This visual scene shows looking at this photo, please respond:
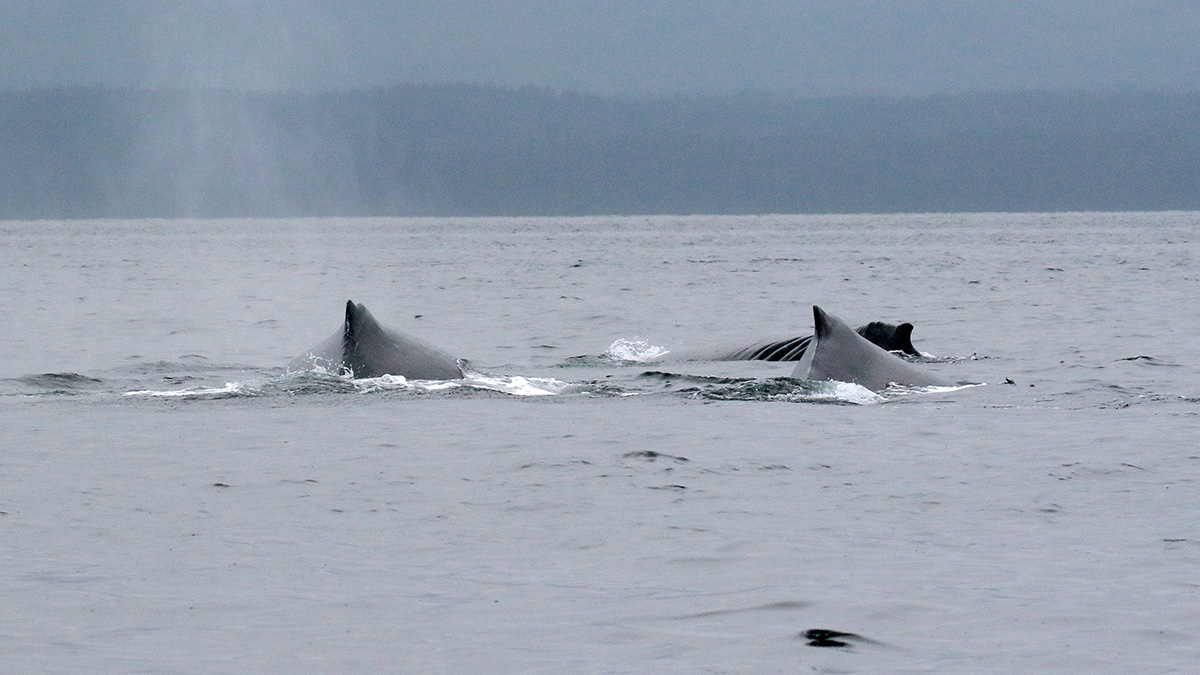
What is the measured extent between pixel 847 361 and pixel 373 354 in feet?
14.2

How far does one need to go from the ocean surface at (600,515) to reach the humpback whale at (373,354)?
25 centimetres

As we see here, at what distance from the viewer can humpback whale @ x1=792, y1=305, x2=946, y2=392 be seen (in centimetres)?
1453

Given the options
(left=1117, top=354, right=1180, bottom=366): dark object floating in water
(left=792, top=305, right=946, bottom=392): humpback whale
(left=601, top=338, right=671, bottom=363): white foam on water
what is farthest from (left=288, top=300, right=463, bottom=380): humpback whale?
(left=1117, top=354, right=1180, bottom=366): dark object floating in water

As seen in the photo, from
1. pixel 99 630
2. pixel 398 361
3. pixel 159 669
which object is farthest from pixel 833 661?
pixel 398 361

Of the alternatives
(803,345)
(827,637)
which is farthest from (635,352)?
(827,637)

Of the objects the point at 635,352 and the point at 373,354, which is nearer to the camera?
the point at 373,354

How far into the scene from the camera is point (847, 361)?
1480cm

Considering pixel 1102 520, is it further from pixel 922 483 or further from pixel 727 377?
pixel 727 377

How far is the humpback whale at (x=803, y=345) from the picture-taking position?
17.5 meters

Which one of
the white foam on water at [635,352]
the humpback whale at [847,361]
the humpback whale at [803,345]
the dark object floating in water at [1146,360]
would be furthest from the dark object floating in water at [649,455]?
the dark object floating in water at [1146,360]

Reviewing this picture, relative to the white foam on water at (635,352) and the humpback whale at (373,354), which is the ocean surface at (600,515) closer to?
the white foam on water at (635,352)

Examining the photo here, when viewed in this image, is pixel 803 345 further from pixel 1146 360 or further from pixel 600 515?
pixel 600 515

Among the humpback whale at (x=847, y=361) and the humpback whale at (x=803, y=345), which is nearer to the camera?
the humpback whale at (x=847, y=361)

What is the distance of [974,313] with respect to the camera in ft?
97.0
